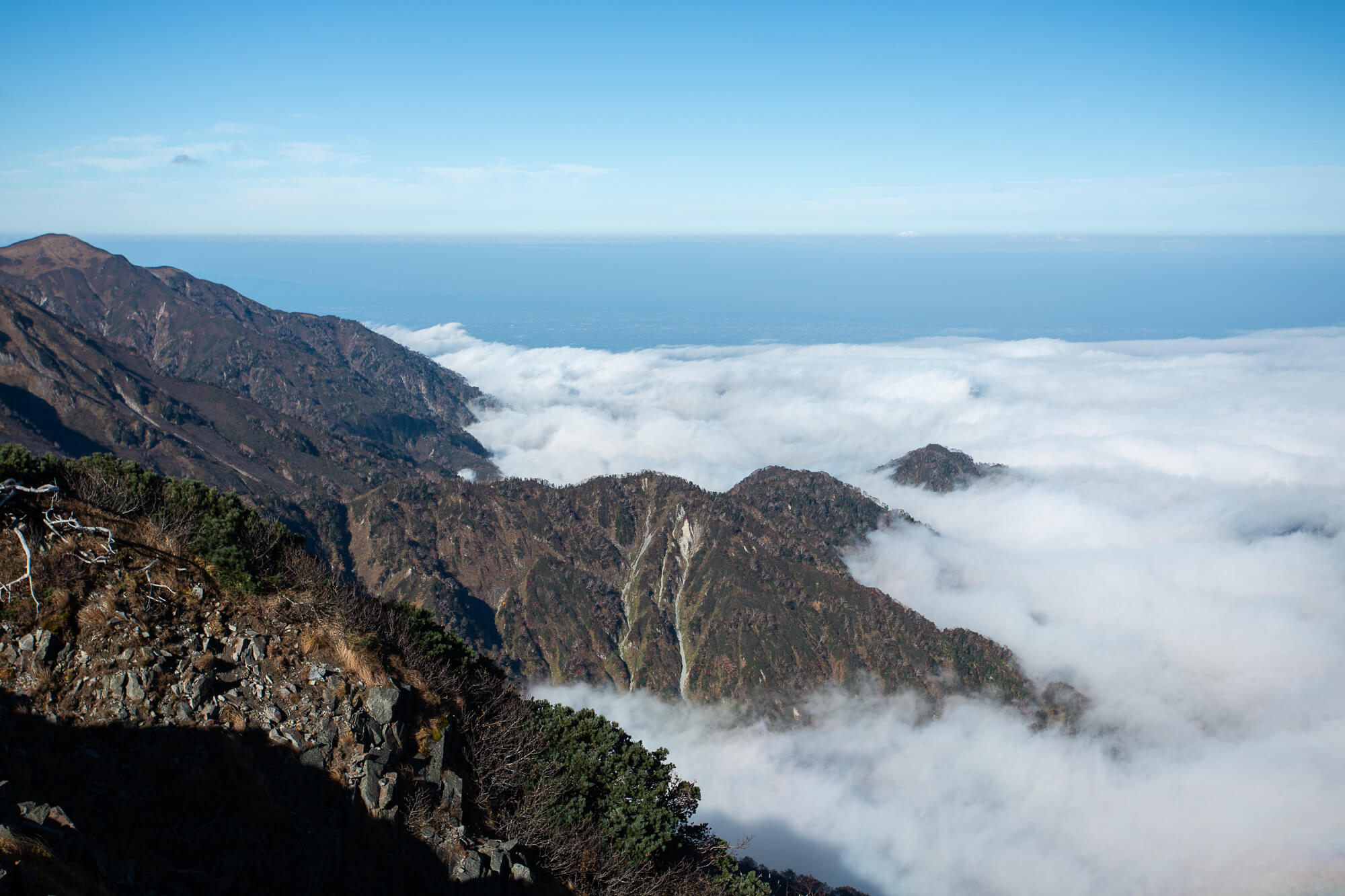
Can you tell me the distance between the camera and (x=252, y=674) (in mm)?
19109

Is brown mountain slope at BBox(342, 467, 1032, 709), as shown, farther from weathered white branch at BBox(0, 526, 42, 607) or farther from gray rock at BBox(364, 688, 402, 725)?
weathered white branch at BBox(0, 526, 42, 607)

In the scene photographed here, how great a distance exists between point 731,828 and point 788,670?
49.3 meters

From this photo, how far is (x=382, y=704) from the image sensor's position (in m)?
20.0

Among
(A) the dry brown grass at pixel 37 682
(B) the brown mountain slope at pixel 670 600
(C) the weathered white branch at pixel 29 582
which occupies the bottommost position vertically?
(B) the brown mountain slope at pixel 670 600

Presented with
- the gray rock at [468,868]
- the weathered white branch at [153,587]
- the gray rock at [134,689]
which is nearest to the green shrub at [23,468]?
the weathered white branch at [153,587]

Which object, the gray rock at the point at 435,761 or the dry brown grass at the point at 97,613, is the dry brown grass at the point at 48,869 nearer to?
the dry brown grass at the point at 97,613

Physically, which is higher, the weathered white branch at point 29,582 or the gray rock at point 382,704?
the weathered white branch at point 29,582

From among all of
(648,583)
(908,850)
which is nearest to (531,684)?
(648,583)

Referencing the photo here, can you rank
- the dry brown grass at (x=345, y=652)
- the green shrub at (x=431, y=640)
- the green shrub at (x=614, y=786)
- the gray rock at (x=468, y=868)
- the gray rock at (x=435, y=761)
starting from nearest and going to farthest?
the gray rock at (x=468, y=868)
the gray rock at (x=435, y=761)
the dry brown grass at (x=345, y=652)
the green shrub at (x=614, y=786)
the green shrub at (x=431, y=640)

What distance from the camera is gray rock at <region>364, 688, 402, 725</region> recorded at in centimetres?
1988

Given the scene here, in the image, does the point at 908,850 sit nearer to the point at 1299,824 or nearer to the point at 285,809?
the point at 1299,824

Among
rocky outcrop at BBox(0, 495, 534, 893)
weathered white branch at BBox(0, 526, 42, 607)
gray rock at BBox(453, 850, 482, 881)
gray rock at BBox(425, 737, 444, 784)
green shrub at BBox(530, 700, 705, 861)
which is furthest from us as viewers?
green shrub at BBox(530, 700, 705, 861)

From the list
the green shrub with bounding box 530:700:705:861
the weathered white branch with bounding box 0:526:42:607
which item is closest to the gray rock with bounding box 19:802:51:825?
the weathered white branch with bounding box 0:526:42:607

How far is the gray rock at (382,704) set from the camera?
1988 centimetres
